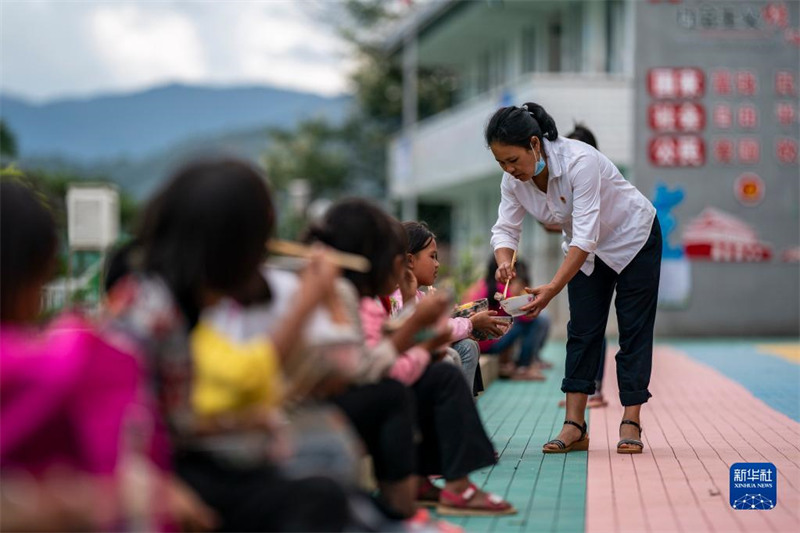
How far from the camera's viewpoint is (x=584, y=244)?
615 cm

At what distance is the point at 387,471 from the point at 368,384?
323 millimetres

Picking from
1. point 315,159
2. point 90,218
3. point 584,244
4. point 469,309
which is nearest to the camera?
point 469,309

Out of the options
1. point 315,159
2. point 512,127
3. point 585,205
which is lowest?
point 585,205

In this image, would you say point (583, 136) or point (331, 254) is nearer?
point (331, 254)

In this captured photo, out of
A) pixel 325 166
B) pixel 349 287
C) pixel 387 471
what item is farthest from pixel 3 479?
pixel 325 166

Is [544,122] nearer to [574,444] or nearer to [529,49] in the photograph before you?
[574,444]

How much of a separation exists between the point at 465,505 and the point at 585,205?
2.03 meters

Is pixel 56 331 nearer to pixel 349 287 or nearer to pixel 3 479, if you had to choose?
pixel 3 479

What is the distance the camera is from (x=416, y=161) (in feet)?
91.2

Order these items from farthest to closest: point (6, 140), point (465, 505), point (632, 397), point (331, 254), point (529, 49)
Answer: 1. point (6, 140)
2. point (529, 49)
3. point (632, 397)
4. point (465, 505)
5. point (331, 254)

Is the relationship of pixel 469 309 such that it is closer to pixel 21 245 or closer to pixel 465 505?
pixel 465 505

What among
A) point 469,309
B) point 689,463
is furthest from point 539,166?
point 689,463

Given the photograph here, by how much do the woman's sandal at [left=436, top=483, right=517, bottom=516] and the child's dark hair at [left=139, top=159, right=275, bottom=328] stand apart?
1.72m

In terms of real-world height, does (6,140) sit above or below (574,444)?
above
